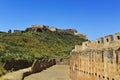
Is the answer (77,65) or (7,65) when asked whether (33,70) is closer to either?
(7,65)

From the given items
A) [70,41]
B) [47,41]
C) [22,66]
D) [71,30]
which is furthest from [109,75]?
[71,30]

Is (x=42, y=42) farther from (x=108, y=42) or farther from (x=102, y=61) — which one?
(x=102, y=61)

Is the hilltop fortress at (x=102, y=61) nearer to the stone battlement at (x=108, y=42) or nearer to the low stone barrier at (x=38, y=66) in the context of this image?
the stone battlement at (x=108, y=42)

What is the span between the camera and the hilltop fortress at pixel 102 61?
57.0 ft

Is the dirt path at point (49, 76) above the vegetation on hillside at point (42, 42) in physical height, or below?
below

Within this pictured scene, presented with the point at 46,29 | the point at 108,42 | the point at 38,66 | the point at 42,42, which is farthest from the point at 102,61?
the point at 46,29

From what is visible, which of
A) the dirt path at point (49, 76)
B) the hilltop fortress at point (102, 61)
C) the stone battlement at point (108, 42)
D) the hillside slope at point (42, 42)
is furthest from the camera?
the hillside slope at point (42, 42)

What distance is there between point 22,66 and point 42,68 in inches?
153

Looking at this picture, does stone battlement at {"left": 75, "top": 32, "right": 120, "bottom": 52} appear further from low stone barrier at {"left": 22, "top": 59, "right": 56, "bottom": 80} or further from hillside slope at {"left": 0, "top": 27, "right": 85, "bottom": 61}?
hillside slope at {"left": 0, "top": 27, "right": 85, "bottom": 61}

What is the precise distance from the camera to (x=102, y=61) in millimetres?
20031

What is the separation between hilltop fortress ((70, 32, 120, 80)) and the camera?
17366 millimetres

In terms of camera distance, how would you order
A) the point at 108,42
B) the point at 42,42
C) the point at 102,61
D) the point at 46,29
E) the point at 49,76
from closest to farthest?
the point at 102,61 < the point at 108,42 < the point at 49,76 < the point at 42,42 < the point at 46,29

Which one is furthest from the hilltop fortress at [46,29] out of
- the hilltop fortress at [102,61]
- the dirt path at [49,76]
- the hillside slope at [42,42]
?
the hilltop fortress at [102,61]

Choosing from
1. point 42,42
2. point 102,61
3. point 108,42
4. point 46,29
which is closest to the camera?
point 102,61
